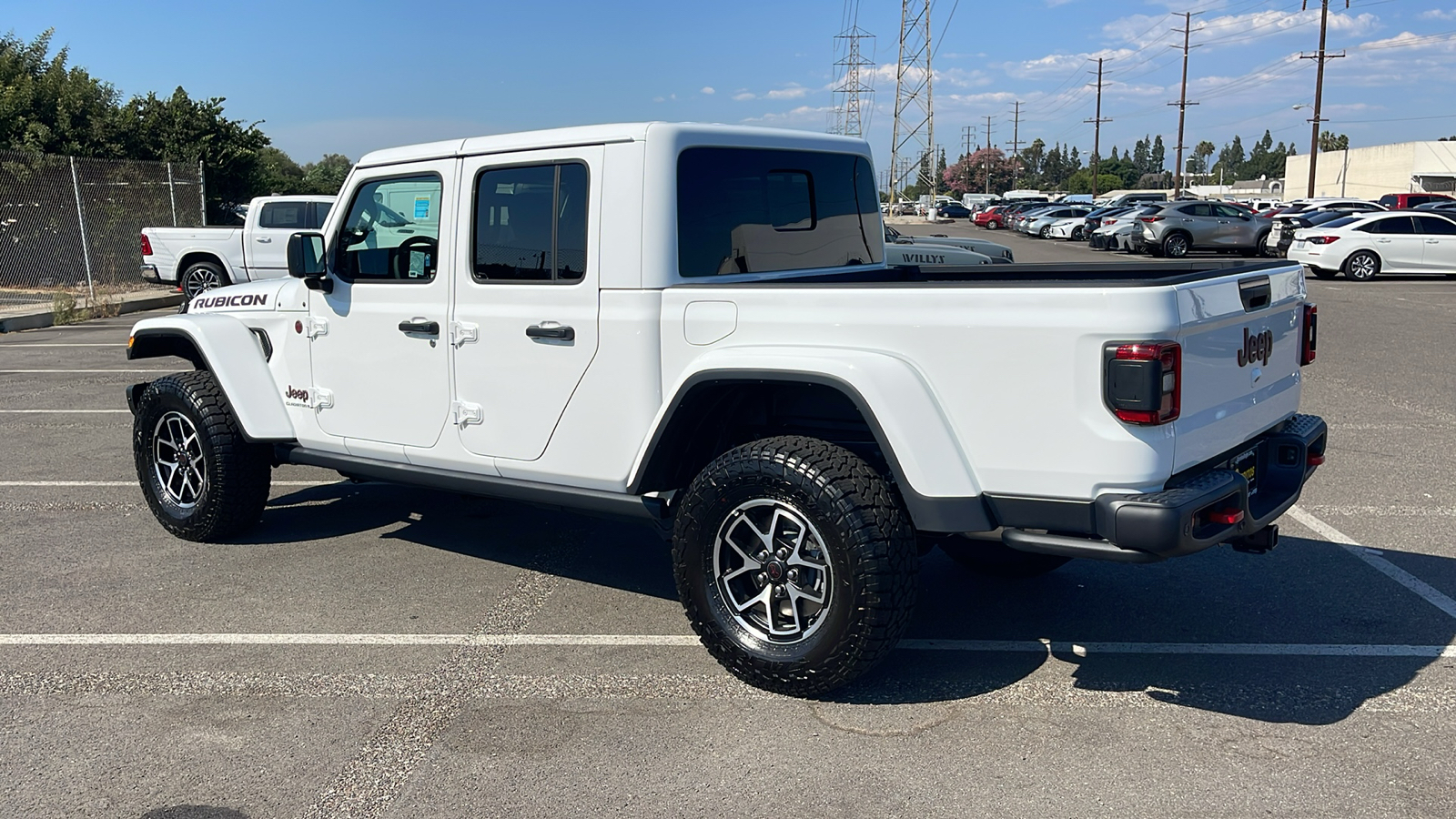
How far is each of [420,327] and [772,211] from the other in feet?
5.25

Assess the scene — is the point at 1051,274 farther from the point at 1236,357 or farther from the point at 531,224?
the point at 531,224

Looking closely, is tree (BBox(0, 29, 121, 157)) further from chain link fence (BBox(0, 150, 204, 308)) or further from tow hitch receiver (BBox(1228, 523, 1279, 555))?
tow hitch receiver (BBox(1228, 523, 1279, 555))

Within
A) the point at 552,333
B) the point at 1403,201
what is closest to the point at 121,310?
the point at 552,333

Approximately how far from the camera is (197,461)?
6070mm

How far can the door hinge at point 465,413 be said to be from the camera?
16.2 feet

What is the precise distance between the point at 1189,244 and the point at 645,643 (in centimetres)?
2911

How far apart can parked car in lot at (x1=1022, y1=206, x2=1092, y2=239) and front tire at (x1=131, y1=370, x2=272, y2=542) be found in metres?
44.2

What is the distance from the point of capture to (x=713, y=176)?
15.2 feet

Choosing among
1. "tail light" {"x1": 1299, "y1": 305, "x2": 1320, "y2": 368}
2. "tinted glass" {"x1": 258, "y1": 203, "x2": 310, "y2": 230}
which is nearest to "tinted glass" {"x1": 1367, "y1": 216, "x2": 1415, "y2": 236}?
"tinted glass" {"x1": 258, "y1": 203, "x2": 310, "y2": 230}

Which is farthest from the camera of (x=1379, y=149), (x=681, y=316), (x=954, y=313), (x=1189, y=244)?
(x=1379, y=149)

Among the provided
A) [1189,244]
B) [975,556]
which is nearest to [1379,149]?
[1189,244]

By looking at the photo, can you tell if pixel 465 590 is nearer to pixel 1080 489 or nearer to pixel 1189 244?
pixel 1080 489

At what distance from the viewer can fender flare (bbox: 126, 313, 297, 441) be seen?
575 centimetres

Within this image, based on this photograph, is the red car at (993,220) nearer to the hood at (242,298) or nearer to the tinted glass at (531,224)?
the hood at (242,298)
